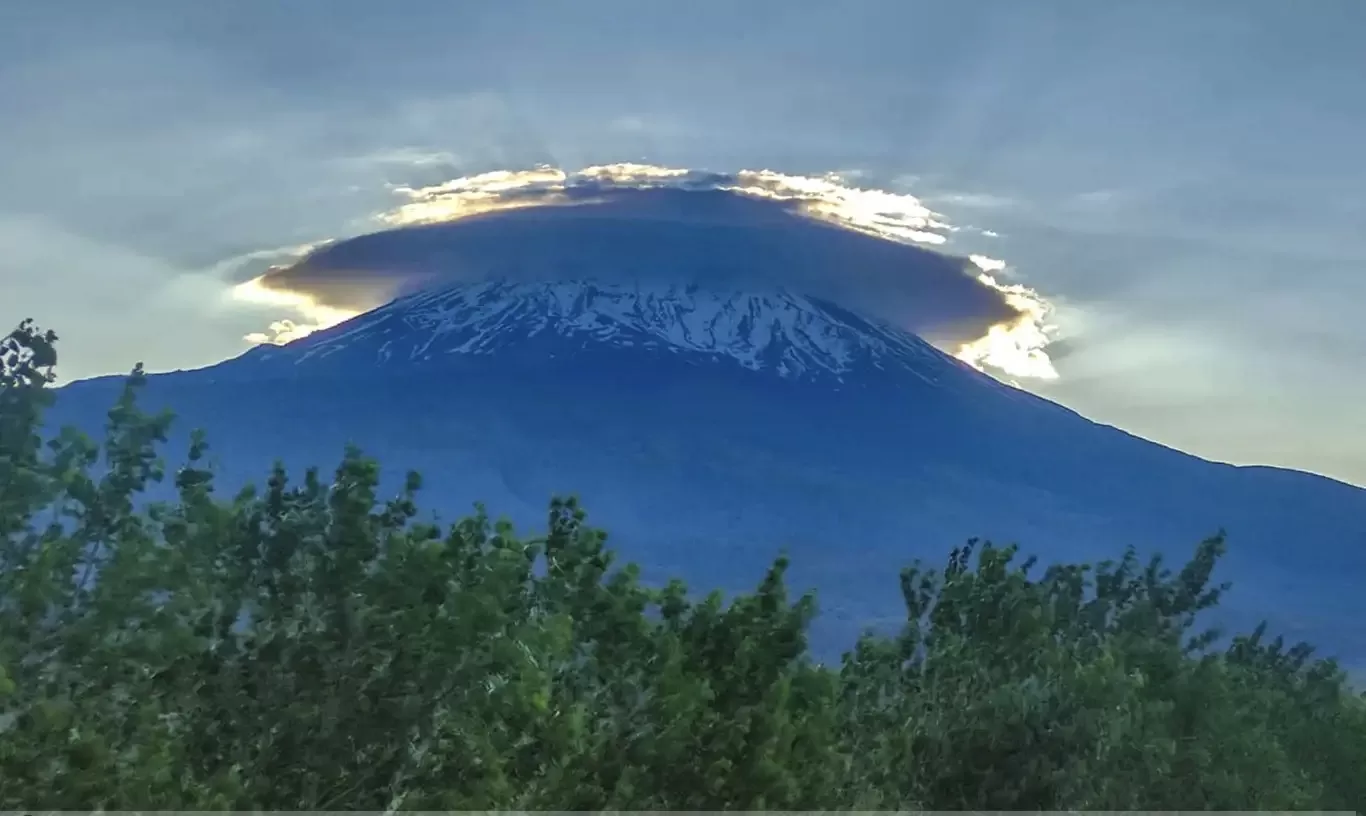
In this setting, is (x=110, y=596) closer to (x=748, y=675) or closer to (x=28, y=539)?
(x=28, y=539)

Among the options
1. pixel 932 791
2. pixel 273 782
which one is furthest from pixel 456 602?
pixel 932 791

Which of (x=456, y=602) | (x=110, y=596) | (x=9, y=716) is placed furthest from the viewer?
(x=456, y=602)

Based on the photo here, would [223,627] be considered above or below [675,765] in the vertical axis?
above

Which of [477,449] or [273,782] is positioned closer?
[273,782]

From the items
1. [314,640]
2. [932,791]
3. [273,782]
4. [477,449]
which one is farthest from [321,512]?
[477,449]

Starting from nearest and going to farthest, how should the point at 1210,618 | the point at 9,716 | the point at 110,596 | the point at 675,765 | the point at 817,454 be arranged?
the point at 9,716
the point at 110,596
the point at 675,765
the point at 1210,618
the point at 817,454

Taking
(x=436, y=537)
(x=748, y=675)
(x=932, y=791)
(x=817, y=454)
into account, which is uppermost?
(x=817, y=454)

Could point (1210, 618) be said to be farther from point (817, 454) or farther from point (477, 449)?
point (477, 449)
